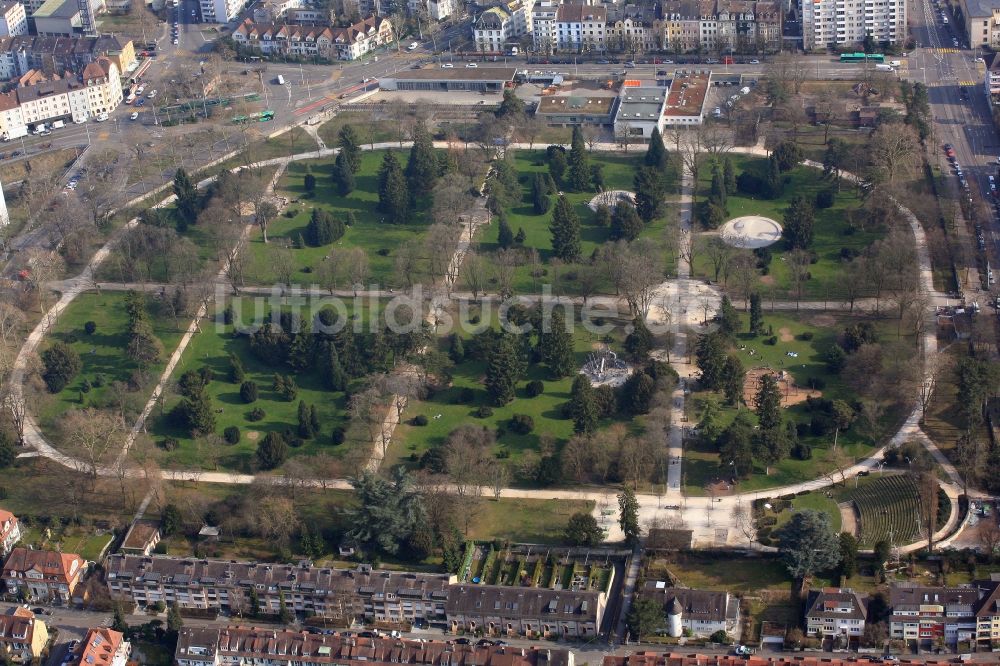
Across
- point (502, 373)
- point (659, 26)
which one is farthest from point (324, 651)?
point (659, 26)

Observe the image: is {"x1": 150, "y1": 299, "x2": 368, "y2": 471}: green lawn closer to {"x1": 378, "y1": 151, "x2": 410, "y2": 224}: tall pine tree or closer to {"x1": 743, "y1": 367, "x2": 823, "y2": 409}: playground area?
{"x1": 378, "y1": 151, "x2": 410, "y2": 224}: tall pine tree

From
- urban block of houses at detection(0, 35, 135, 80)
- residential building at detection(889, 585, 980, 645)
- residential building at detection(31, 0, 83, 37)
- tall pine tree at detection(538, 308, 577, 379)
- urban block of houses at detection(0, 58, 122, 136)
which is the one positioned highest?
residential building at detection(31, 0, 83, 37)

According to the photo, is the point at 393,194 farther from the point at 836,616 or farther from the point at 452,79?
the point at 836,616

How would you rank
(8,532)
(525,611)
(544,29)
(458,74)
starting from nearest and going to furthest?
(525,611), (8,532), (458,74), (544,29)

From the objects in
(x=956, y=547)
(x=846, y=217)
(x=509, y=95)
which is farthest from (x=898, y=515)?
(x=509, y=95)

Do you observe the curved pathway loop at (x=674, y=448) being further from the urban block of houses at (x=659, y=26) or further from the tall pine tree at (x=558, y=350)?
the urban block of houses at (x=659, y=26)

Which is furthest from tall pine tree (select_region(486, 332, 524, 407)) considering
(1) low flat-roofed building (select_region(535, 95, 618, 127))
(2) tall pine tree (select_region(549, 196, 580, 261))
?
(1) low flat-roofed building (select_region(535, 95, 618, 127))

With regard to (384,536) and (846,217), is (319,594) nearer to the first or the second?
(384,536)
